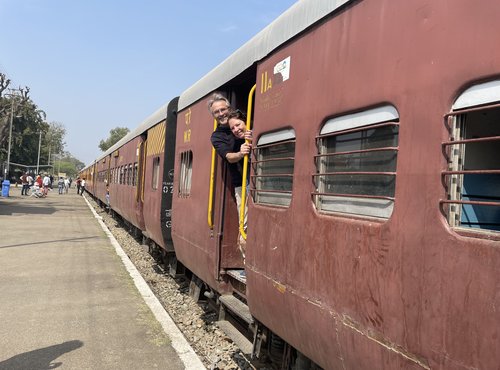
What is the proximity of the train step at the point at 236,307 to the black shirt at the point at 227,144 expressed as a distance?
1160 mm

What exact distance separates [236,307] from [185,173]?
2.57 m

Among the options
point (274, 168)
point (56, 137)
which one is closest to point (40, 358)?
point (274, 168)

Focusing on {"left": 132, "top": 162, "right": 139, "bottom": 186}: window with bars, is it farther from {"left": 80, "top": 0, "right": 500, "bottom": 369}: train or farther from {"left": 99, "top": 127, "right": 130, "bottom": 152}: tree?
{"left": 99, "top": 127, "right": 130, "bottom": 152}: tree

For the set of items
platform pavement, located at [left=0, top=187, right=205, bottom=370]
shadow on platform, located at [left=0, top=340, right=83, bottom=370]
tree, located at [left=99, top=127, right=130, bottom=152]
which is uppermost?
tree, located at [left=99, top=127, right=130, bottom=152]

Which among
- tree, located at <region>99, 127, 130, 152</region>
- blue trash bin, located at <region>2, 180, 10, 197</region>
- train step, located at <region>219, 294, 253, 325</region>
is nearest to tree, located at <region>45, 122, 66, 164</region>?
tree, located at <region>99, 127, 130, 152</region>

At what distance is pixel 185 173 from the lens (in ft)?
22.3

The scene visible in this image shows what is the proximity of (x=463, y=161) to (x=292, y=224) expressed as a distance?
4.66ft

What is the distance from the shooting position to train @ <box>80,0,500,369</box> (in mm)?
1830

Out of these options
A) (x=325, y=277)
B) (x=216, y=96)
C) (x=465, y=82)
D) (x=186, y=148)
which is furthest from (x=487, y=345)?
(x=186, y=148)

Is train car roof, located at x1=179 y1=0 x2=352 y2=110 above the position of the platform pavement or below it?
above

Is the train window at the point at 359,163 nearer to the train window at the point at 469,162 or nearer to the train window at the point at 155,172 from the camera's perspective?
the train window at the point at 469,162

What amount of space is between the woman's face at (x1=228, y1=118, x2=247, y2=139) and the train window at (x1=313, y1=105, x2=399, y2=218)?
1.63 metres

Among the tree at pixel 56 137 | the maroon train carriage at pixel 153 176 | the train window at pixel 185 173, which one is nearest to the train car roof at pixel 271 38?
the train window at pixel 185 173

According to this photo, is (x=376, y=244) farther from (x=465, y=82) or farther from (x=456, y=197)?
(x=465, y=82)
